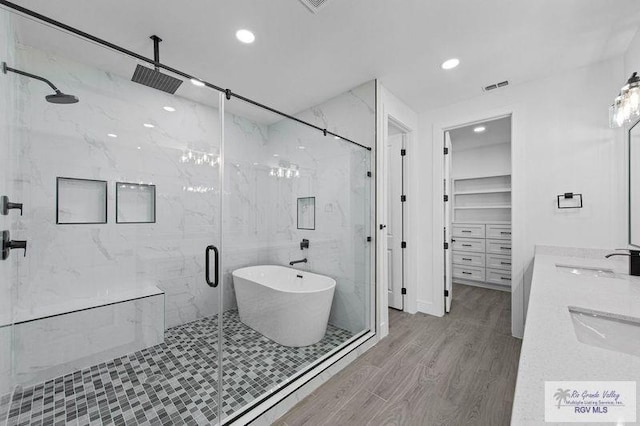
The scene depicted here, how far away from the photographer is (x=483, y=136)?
4.36 m

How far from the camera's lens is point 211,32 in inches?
77.2

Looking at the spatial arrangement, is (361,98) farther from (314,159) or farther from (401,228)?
(401,228)

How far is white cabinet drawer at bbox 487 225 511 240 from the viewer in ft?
14.5

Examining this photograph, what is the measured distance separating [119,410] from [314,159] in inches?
105

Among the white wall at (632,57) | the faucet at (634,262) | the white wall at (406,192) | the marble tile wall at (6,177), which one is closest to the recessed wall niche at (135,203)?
the marble tile wall at (6,177)

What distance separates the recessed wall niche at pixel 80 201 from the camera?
1.95 m

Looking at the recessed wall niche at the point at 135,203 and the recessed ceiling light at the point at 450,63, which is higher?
the recessed ceiling light at the point at 450,63

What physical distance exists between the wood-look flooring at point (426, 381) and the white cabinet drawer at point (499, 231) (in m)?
1.94

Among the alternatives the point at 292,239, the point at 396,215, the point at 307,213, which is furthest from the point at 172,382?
the point at 396,215

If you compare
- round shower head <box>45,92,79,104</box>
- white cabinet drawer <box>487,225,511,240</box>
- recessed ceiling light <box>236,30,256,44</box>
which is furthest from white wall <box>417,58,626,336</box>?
round shower head <box>45,92,79,104</box>

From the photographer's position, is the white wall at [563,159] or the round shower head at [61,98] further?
the white wall at [563,159]

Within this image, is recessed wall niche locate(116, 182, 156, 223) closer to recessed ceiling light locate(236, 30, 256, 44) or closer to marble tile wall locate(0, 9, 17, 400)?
marble tile wall locate(0, 9, 17, 400)

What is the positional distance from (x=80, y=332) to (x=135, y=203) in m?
1.06

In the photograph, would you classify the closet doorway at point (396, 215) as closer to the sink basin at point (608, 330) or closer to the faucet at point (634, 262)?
the faucet at point (634, 262)
